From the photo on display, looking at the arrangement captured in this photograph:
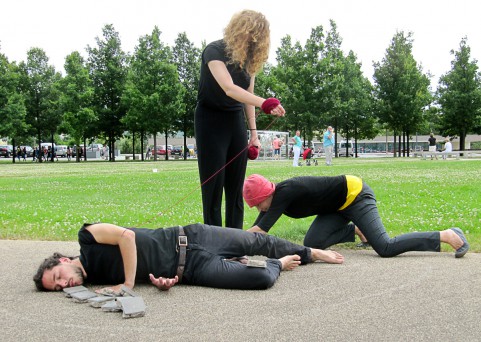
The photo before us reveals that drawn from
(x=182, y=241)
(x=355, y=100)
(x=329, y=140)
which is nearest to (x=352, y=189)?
(x=182, y=241)

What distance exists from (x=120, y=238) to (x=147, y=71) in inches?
1810

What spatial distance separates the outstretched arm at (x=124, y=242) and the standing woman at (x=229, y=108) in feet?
4.67

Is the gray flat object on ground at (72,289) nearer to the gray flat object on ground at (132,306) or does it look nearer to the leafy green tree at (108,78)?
the gray flat object on ground at (132,306)

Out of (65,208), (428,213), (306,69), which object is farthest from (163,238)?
(306,69)

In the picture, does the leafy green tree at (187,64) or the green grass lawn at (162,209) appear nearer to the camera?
the green grass lawn at (162,209)

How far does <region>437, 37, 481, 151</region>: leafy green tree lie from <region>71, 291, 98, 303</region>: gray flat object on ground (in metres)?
52.5

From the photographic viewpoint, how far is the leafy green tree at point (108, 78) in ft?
167

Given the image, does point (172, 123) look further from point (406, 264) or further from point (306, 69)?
point (406, 264)

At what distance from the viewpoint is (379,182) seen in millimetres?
15258

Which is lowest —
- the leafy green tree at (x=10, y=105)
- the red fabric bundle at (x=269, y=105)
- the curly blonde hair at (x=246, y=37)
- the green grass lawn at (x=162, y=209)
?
the green grass lawn at (x=162, y=209)

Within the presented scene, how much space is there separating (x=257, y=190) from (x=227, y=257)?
831mm

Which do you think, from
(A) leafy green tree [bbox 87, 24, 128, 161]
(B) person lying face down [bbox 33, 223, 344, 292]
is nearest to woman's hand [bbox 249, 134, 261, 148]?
(B) person lying face down [bbox 33, 223, 344, 292]

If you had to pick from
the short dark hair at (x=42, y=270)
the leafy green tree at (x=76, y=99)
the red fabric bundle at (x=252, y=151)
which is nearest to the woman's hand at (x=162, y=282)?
the short dark hair at (x=42, y=270)

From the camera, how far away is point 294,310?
3566 mm
